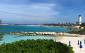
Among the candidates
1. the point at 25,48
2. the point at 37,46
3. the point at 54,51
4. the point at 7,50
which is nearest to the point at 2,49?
the point at 7,50

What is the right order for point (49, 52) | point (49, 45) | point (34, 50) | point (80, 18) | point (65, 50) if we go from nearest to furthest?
point (34, 50)
point (49, 52)
point (49, 45)
point (65, 50)
point (80, 18)

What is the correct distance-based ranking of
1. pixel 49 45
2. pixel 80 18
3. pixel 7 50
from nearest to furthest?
pixel 7 50 < pixel 49 45 < pixel 80 18

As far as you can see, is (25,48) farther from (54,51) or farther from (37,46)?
(54,51)

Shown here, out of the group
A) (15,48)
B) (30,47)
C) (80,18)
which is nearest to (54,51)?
(30,47)

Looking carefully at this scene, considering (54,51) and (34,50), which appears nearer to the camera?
(34,50)

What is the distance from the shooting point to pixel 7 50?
15047 millimetres

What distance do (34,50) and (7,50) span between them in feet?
5.83

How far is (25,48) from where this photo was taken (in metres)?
15.9

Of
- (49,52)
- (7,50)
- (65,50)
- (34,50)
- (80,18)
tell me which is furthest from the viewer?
(80,18)

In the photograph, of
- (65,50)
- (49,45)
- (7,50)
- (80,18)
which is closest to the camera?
(7,50)

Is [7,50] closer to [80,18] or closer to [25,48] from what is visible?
[25,48]

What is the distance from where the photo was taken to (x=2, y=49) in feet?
49.4

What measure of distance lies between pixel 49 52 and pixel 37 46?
80cm

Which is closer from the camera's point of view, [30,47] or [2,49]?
[2,49]
